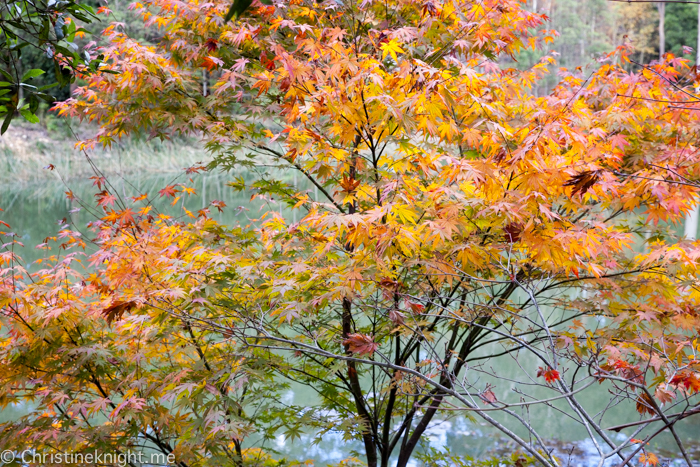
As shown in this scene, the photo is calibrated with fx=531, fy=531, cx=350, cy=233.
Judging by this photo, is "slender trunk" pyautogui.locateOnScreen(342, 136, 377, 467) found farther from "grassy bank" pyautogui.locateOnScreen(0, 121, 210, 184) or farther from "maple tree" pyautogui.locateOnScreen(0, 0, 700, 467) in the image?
"grassy bank" pyautogui.locateOnScreen(0, 121, 210, 184)

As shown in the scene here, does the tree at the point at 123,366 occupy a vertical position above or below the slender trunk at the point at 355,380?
below

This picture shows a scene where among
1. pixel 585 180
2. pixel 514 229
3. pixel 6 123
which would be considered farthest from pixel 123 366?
pixel 585 180

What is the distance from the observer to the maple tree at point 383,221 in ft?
6.79

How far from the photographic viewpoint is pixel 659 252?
2383mm

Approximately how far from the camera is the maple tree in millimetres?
2068

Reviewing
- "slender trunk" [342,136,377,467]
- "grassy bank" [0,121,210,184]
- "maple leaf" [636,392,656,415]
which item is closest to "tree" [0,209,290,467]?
"slender trunk" [342,136,377,467]

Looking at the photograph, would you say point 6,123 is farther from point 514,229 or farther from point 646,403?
point 646,403

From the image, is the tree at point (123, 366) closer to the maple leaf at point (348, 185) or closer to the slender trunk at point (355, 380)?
the slender trunk at point (355, 380)

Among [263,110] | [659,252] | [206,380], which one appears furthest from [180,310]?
[659,252]

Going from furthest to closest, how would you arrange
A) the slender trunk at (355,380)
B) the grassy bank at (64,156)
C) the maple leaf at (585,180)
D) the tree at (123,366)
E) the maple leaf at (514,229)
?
1. the grassy bank at (64,156)
2. the slender trunk at (355,380)
3. the tree at (123,366)
4. the maple leaf at (514,229)
5. the maple leaf at (585,180)

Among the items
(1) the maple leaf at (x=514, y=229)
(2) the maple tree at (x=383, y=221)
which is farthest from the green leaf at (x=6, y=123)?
(1) the maple leaf at (x=514, y=229)

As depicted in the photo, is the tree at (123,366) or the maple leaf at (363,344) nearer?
the maple leaf at (363,344)

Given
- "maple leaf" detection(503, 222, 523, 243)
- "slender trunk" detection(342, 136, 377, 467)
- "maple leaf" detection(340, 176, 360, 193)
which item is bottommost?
"slender trunk" detection(342, 136, 377, 467)

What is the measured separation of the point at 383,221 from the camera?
2211 millimetres
